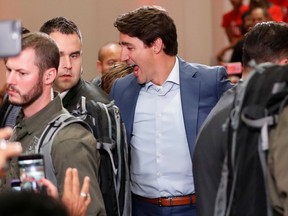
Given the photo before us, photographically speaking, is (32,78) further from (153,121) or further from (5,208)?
(5,208)

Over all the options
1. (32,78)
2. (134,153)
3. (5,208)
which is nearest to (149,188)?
(134,153)

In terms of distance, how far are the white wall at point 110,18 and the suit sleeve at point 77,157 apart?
333cm

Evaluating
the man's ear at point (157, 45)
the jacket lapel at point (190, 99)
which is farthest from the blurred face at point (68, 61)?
the jacket lapel at point (190, 99)

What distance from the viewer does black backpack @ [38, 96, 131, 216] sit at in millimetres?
3365

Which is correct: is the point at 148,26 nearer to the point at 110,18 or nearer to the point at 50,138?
the point at 50,138

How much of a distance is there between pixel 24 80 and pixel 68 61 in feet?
2.94

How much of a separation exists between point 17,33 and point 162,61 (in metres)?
1.85

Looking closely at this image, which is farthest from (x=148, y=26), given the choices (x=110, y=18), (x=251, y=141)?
(x=110, y=18)

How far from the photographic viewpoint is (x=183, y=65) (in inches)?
152

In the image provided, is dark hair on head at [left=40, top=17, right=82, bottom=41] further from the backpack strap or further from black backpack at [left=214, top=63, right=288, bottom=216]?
black backpack at [left=214, top=63, right=288, bottom=216]

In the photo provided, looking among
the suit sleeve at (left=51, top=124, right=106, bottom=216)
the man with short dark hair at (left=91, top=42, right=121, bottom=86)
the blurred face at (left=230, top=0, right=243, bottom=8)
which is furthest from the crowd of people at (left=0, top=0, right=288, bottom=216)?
the blurred face at (left=230, top=0, right=243, bottom=8)

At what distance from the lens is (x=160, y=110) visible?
3738 millimetres

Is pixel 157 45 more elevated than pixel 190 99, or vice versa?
pixel 157 45

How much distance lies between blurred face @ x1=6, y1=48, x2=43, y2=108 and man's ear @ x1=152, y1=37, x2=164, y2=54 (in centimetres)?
79
